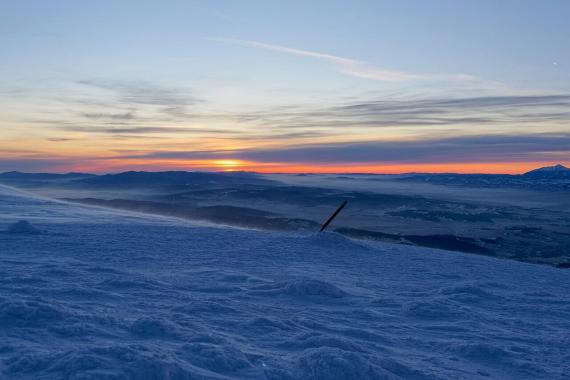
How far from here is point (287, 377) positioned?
4.53m

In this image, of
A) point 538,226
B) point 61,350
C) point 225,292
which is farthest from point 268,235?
point 538,226

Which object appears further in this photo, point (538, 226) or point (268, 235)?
point (538, 226)

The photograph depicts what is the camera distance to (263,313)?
648cm

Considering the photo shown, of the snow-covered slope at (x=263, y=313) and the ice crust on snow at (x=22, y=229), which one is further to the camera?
the ice crust on snow at (x=22, y=229)

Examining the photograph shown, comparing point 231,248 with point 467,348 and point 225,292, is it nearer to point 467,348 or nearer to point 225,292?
point 225,292

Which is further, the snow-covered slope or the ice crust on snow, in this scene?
the ice crust on snow

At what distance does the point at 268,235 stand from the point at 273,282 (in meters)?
5.02

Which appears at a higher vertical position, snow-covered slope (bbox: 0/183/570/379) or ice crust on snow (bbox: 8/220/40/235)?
ice crust on snow (bbox: 8/220/40/235)

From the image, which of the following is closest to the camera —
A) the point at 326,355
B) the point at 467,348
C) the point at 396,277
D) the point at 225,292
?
the point at 326,355

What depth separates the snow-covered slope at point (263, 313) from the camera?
466cm

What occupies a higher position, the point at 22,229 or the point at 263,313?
the point at 22,229

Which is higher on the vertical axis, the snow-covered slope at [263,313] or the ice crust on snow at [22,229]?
the ice crust on snow at [22,229]

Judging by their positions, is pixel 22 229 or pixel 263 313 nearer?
pixel 263 313

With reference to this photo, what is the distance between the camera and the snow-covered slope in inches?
183
